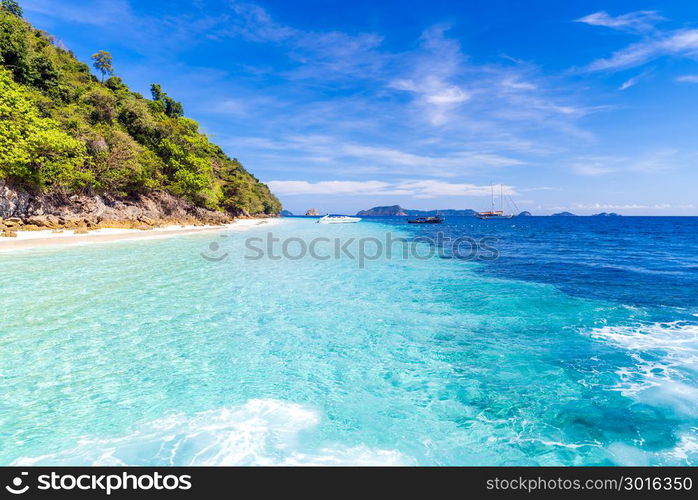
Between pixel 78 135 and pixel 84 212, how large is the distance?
7.90m

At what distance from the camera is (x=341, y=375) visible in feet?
20.2

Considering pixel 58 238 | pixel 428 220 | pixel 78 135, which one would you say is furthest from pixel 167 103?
pixel 428 220

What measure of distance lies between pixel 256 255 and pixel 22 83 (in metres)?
33.4

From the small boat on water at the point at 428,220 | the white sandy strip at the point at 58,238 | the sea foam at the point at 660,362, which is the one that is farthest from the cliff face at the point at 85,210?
the small boat on water at the point at 428,220

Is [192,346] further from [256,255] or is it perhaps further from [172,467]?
[256,255]

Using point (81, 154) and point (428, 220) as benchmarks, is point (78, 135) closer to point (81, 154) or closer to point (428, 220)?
point (81, 154)

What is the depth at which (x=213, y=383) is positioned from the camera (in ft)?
18.7

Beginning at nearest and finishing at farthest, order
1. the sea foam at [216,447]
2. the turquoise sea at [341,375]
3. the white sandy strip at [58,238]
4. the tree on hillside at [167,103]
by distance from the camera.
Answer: the sea foam at [216,447]
the turquoise sea at [341,375]
the white sandy strip at [58,238]
the tree on hillside at [167,103]

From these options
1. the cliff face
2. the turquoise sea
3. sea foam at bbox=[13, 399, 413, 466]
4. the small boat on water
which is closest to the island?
the cliff face

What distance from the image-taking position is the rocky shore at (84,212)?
2606 centimetres

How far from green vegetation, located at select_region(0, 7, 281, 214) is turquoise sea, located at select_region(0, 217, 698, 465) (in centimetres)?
2151

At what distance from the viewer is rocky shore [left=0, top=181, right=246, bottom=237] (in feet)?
85.5

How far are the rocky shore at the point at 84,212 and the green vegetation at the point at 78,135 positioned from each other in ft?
3.43

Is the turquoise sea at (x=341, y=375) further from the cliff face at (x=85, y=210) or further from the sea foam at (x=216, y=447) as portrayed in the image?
the cliff face at (x=85, y=210)
